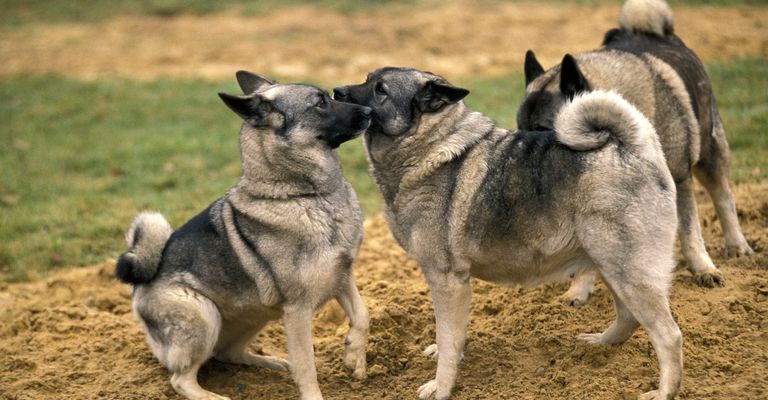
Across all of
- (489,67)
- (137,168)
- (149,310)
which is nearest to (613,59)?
(149,310)

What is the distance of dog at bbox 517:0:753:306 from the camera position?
20.7 ft

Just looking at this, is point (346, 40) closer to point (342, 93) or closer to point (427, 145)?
point (342, 93)

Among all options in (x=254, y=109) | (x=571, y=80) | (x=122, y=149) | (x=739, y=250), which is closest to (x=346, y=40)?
(x=122, y=149)

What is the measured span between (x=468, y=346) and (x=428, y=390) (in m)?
0.73

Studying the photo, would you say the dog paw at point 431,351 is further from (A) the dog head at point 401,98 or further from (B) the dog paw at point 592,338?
(A) the dog head at point 401,98

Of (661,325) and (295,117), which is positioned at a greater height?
(295,117)

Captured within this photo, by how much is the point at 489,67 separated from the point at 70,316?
32.1 feet

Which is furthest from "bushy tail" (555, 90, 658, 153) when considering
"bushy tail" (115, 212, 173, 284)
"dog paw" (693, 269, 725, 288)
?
"bushy tail" (115, 212, 173, 284)

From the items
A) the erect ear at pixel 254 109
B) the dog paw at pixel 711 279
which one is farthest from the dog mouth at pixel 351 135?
the dog paw at pixel 711 279

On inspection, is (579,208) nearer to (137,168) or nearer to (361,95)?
(361,95)

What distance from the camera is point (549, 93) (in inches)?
261

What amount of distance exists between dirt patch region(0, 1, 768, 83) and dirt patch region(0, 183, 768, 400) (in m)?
8.18

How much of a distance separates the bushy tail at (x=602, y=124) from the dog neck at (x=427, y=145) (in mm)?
649

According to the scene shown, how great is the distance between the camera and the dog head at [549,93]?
6344 mm
